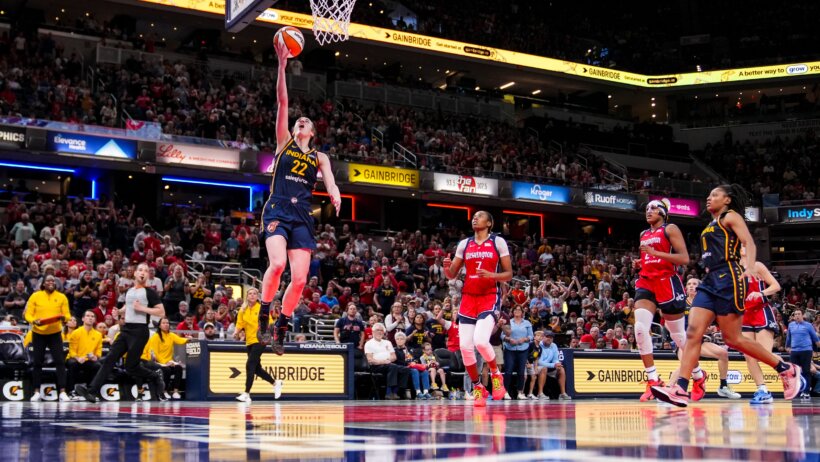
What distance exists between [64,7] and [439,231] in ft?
63.7

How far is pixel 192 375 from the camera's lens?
1567 cm

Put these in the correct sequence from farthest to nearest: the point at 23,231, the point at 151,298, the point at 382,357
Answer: the point at 23,231 → the point at 382,357 → the point at 151,298

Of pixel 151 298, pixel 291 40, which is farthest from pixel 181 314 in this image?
pixel 291 40

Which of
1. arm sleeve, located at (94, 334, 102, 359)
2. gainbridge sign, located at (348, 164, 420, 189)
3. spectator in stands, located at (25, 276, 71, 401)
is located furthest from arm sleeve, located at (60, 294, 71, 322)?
gainbridge sign, located at (348, 164, 420, 189)

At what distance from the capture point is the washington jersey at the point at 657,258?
11312 millimetres

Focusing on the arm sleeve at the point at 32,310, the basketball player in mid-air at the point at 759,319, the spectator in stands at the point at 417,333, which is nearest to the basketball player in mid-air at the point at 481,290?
the basketball player in mid-air at the point at 759,319

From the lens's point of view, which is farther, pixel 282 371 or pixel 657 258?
pixel 282 371

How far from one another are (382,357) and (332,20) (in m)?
6.55

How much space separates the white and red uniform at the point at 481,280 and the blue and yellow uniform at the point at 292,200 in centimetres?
224

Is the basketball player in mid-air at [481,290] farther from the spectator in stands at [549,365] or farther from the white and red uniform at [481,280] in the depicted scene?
the spectator in stands at [549,365]

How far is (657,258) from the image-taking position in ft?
37.0

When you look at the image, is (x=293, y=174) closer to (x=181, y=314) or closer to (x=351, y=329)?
(x=351, y=329)

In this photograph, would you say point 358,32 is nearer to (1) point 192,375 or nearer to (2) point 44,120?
(2) point 44,120

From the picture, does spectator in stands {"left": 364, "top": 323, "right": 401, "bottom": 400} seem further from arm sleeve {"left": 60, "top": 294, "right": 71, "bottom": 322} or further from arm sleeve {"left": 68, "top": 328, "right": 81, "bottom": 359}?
arm sleeve {"left": 60, "top": 294, "right": 71, "bottom": 322}
